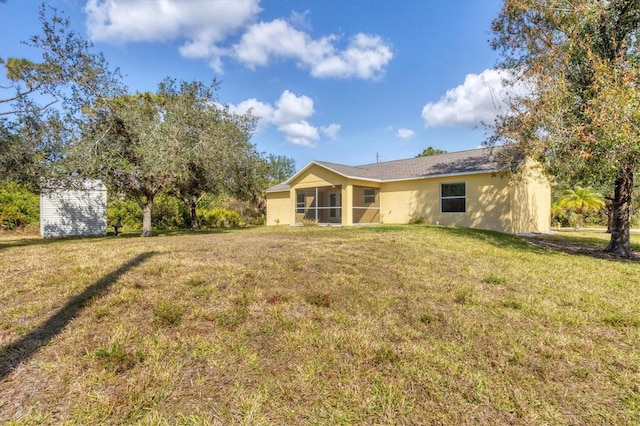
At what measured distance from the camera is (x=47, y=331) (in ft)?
10.4

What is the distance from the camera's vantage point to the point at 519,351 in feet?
10.1

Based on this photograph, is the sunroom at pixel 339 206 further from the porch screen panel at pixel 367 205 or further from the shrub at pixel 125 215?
the shrub at pixel 125 215

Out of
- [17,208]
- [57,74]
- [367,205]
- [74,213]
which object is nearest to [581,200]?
[367,205]

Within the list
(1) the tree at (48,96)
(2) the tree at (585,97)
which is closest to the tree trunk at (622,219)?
(2) the tree at (585,97)

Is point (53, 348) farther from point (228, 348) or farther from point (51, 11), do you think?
point (51, 11)

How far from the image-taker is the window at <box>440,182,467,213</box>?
15.8 m

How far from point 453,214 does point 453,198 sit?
82 centimetres

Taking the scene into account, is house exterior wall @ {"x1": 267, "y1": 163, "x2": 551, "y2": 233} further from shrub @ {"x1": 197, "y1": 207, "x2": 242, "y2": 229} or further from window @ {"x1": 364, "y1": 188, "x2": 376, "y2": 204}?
shrub @ {"x1": 197, "y1": 207, "x2": 242, "y2": 229}

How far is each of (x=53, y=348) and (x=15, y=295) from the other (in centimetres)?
196

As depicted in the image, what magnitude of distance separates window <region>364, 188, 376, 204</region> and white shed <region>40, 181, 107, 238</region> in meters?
13.6

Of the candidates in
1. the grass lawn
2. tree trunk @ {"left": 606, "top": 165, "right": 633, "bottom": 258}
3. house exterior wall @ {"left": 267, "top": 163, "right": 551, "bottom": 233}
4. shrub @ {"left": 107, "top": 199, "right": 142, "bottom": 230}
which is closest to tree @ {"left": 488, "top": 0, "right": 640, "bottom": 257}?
tree trunk @ {"left": 606, "top": 165, "right": 633, "bottom": 258}

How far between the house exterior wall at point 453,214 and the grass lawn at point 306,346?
962cm

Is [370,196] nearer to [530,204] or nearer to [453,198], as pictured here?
[453,198]

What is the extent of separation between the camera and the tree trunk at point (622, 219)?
30.8 feet
